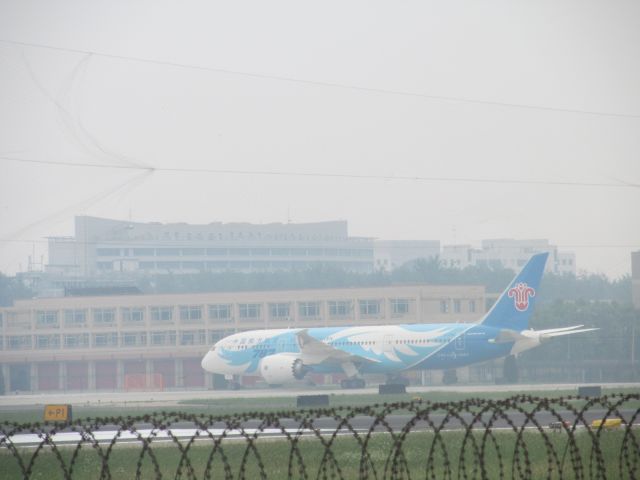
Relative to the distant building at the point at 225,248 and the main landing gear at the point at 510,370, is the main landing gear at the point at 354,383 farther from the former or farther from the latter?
the distant building at the point at 225,248

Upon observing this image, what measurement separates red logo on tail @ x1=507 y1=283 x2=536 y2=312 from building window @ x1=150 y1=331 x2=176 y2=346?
3471 centimetres

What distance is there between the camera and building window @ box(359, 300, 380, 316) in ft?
325

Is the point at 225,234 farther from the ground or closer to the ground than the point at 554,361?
farther from the ground

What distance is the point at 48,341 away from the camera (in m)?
102

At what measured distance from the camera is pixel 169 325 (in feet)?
331

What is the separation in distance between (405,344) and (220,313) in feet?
97.4

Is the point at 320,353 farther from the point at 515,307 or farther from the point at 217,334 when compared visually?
the point at 217,334

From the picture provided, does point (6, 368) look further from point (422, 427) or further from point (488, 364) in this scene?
point (422, 427)

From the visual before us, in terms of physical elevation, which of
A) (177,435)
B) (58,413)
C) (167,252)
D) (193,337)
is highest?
(167,252)

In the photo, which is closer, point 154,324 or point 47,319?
point 154,324

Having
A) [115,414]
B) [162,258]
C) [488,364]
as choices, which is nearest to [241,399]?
[115,414]

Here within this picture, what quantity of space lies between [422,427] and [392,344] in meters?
30.9

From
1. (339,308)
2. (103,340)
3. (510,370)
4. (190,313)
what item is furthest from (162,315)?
(510,370)

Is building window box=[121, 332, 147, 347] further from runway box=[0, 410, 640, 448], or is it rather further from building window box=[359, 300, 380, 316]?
runway box=[0, 410, 640, 448]
